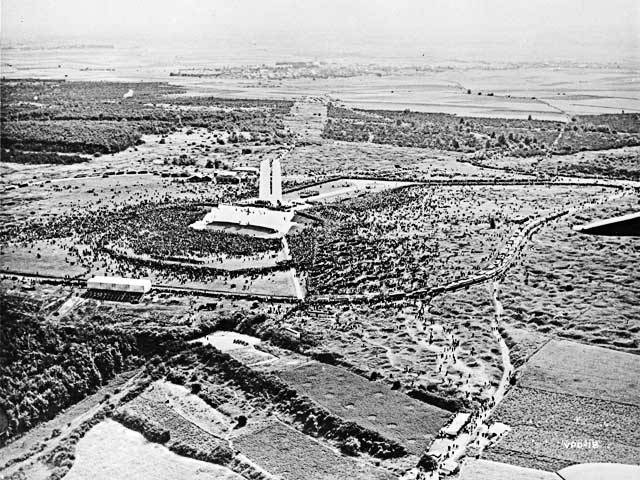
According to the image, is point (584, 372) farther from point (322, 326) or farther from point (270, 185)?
point (270, 185)

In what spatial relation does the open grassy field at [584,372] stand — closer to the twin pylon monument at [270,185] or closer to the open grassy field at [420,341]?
the open grassy field at [420,341]

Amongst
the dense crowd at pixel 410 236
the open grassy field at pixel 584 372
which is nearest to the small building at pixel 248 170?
the dense crowd at pixel 410 236

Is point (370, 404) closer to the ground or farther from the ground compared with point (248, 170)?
closer to the ground

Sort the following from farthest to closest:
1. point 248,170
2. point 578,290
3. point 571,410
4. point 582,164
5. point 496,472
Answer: point 582,164 → point 248,170 → point 578,290 → point 571,410 → point 496,472

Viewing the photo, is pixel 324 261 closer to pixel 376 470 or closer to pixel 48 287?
pixel 48 287

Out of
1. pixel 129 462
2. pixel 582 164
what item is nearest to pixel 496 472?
pixel 129 462

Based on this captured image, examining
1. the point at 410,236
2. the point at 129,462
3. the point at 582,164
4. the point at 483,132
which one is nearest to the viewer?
the point at 129,462

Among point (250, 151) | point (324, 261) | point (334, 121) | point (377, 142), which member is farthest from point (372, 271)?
point (334, 121)

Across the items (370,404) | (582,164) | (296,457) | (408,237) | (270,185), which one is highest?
(270,185)
